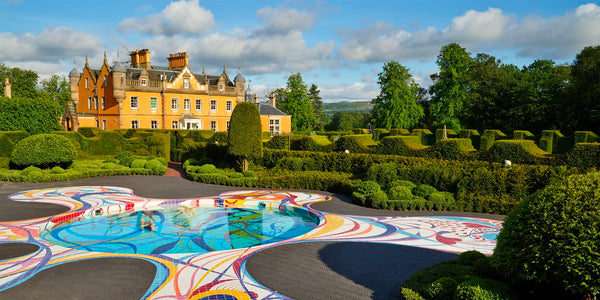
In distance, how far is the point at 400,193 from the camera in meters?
14.3

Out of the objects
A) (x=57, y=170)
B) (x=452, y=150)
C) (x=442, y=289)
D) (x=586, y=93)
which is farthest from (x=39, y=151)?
(x=586, y=93)

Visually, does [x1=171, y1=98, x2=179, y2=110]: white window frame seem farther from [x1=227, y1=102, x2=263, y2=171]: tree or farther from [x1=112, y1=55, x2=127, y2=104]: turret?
[x1=227, y1=102, x2=263, y2=171]: tree

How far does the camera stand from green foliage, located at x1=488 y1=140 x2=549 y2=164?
15602mm

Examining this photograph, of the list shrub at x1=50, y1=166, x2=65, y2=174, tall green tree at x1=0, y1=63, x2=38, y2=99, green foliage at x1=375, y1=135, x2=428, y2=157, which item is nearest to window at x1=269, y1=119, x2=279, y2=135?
green foliage at x1=375, y1=135, x2=428, y2=157

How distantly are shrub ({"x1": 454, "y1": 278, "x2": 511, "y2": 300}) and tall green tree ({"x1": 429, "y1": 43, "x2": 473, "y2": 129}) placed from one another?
145 ft

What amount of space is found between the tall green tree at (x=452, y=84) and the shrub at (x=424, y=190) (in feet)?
114

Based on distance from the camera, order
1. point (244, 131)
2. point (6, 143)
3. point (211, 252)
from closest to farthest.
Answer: point (211, 252) < point (244, 131) < point (6, 143)

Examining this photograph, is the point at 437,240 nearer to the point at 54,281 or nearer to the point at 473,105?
the point at 54,281

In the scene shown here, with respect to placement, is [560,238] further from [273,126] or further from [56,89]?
[56,89]

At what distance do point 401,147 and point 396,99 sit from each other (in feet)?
98.8

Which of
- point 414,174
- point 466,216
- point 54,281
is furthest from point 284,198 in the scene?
point 54,281

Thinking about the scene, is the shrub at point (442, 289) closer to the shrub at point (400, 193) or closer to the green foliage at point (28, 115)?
the shrub at point (400, 193)

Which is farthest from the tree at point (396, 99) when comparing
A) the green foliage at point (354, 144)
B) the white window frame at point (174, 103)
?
the green foliage at point (354, 144)

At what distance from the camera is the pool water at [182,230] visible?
33.9 ft
